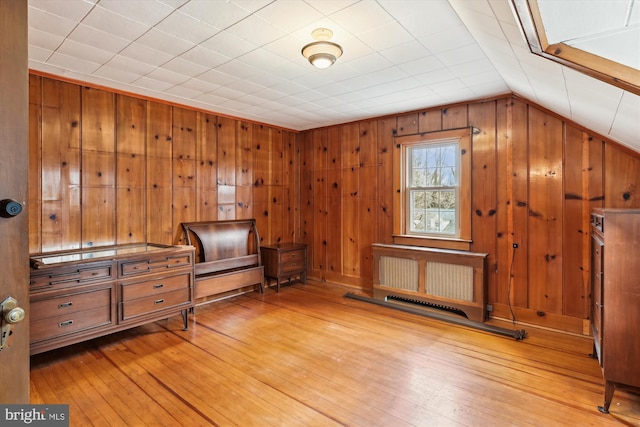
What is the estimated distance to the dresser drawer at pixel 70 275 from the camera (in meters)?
2.59

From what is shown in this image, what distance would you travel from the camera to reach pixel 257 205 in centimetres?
517

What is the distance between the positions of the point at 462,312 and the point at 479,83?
2.60 meters

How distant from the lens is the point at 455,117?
4.10 metres

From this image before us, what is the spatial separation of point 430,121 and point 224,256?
10.8 ft

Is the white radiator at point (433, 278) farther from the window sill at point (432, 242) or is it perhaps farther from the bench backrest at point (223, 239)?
the bench backrest at point (223, 239)

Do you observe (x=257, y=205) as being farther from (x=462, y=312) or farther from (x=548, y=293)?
(x=548, y=293)

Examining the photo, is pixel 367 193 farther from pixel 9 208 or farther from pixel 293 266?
pixel 9 208

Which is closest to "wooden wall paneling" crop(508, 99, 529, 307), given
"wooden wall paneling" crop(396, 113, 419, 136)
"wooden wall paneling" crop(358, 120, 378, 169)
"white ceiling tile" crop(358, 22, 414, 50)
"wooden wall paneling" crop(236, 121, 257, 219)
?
"wooden wall paneling" crop(396, 113, 419, 136)

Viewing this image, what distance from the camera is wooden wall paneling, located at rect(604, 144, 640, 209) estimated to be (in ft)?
10.0

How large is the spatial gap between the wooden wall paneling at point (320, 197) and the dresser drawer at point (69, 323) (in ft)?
10.6

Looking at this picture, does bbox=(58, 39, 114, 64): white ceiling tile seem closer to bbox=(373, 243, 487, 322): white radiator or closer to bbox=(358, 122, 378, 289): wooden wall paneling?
bbox=(358, 122, 378, 289): wooden wall paneling

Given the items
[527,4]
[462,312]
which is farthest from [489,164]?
[527,4]

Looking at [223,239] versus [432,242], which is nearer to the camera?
[432,242]

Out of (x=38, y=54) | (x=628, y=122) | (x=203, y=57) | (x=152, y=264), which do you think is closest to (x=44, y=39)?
(x=38, y=54)
